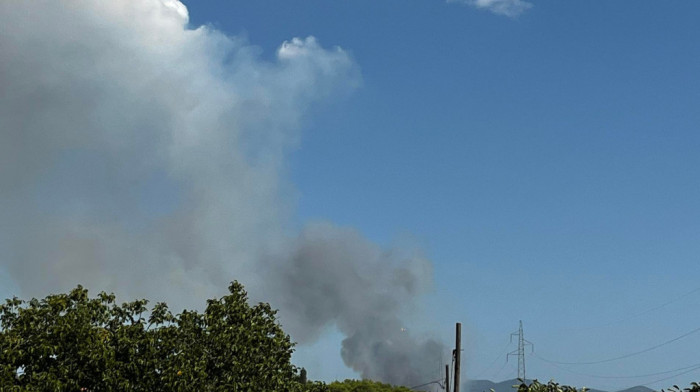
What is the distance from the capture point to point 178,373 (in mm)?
33906

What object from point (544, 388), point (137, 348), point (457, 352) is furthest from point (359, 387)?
point (544, 388)

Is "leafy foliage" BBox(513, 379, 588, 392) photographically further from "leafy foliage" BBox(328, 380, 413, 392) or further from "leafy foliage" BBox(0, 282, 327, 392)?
"leafy foliage" BBox(328, 380, 413, 392)

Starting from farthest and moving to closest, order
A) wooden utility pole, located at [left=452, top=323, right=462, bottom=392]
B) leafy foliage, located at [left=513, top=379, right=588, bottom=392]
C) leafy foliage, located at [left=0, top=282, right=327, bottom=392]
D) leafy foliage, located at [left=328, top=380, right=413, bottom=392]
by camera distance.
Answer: leafy foliage, located at [left=328, top=380, right=413, bottom=392] → wooden utility pole, located at [left=452, top=323, right=462, bottom=392] → leafy foliage, located at [left=0, top=282, right=327, bottom=392] → leafy foliage, located at [left=513, top=379, right=588, bottom=392]

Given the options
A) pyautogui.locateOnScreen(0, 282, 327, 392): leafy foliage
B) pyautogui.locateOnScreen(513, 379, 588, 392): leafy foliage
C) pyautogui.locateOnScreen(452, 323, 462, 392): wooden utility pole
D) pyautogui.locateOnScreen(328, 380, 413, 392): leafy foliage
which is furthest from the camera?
pyautogui.locateOnScreen(328, 380, 413, 392): leafy foliage

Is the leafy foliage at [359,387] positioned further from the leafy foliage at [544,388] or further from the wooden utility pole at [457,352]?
the leafy foliage at [544,388]

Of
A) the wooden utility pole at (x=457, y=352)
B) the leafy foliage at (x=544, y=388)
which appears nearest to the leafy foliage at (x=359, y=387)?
the wooden utility pole at (x=457, y=352)

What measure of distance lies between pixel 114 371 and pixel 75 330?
2395 mm

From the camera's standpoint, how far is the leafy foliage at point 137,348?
33281 millimetres

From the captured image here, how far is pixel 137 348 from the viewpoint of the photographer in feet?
114

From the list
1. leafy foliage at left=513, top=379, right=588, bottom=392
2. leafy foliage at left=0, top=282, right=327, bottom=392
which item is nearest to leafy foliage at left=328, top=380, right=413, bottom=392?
leafy foliage at left=0, top=282, right=327, bottom=392

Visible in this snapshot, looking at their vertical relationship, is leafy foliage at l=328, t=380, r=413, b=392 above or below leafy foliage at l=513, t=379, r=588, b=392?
above

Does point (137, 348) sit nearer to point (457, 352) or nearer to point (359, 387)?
point (457, 352)

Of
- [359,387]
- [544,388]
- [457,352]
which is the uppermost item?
[359,387]

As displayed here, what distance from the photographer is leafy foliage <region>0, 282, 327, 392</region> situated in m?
33.3
